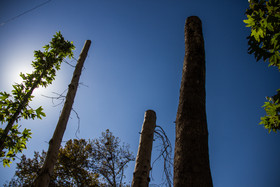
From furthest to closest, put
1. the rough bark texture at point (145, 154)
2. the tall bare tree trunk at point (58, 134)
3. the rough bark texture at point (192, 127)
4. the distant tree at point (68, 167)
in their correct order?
1. the distant tree at point (68, 167)
2. the rough bark texture at point (145, 154)
3. the tall bare tree trunk at point (58, 134)
4. the rough bark texture at point (192, 127)

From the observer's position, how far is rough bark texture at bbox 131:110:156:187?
3.90 m

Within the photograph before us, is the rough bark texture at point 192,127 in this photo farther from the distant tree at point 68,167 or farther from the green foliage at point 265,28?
the distant tree at point 68,167

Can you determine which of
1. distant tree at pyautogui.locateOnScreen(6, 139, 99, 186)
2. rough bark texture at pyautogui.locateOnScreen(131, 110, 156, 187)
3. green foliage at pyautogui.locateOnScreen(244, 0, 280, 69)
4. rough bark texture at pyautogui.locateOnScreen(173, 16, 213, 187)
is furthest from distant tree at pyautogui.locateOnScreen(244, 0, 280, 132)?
distant tree at pyautogui.locateOnScreen(6, 139, 99, 186)

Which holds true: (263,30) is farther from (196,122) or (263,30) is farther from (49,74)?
(49,74)

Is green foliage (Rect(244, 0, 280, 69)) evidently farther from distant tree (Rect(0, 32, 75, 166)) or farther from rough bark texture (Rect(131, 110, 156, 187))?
distant tree (Rect(0, 32, 75, 166))

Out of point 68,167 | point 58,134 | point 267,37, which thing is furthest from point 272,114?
point 68,167

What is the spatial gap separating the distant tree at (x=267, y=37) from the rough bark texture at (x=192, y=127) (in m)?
1.80

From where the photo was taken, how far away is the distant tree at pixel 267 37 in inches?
138

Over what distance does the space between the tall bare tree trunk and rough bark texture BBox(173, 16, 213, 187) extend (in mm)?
3073

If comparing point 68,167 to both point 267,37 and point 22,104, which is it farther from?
point 267,37

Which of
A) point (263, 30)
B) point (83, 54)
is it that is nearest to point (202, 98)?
point (263, 30)

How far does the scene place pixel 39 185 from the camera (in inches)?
128

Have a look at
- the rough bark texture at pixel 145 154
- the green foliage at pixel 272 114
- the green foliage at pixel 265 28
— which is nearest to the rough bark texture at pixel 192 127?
the green foliage at pixel 265 28

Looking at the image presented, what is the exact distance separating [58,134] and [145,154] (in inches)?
92.4
